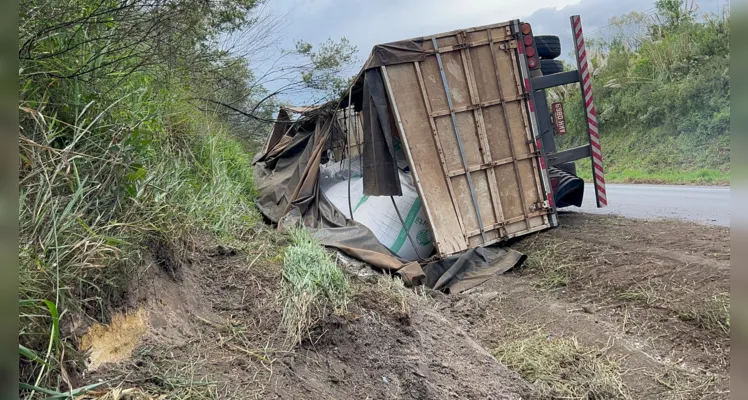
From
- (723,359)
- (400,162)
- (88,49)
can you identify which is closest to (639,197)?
(400,162)

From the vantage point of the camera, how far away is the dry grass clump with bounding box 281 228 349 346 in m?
2.71

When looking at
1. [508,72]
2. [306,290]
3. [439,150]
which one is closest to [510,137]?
[508,72]

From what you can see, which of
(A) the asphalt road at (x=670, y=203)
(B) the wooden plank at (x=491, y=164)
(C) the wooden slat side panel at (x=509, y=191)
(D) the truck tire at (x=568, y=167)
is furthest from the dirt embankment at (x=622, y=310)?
(D) the truck tire at (x=568, y=167)

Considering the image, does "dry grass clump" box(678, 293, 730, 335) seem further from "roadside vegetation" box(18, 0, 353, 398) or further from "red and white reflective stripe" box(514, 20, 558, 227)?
"roadside vegetation" box(18, 0, 353, 398)

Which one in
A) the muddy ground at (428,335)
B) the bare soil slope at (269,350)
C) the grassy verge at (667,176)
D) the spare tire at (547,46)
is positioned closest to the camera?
the bare soil slope at (269,350)

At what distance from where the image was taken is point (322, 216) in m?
6.58

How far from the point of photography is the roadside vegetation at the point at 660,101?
14359 millimetres

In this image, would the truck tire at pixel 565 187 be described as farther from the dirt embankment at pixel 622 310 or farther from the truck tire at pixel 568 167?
the dirt embankment at pixel 622 310

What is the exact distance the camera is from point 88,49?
8.95 feet

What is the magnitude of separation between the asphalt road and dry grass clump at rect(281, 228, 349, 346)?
16.8 feet

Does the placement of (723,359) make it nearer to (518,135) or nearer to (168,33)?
(518,135)

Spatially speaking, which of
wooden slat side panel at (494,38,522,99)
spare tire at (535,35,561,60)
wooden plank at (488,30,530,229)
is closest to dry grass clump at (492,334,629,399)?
wooden plank at (488,30,530,229)

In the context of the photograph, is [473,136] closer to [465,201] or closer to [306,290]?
[465,201]

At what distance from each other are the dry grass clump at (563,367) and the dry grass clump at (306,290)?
1.20 m
